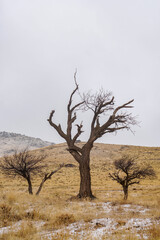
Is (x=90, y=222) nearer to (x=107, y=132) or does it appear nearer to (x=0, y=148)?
(x=107, y=132)

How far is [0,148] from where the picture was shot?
159m

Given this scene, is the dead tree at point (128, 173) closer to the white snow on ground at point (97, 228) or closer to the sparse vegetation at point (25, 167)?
the sparse vegetation at point (25, 167)

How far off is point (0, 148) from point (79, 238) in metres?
167

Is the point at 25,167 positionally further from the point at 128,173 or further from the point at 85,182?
the point at 128,173

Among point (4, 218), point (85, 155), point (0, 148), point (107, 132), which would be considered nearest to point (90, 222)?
point (4, 218)

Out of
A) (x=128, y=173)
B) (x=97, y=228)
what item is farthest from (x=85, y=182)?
(x=97, y=228)

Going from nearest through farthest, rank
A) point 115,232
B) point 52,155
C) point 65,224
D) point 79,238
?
point 79,238 → point 115,232 → point 65,224 → point 52,155

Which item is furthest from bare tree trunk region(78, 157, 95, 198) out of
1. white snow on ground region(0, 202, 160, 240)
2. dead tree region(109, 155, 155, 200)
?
white snow on ground region(0, 202, 160, 240)

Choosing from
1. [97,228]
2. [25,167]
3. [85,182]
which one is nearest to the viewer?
[97,228]

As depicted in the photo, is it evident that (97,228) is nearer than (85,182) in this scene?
Yes

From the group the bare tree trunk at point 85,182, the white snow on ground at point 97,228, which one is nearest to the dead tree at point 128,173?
the bare tree trunk at point 85,182

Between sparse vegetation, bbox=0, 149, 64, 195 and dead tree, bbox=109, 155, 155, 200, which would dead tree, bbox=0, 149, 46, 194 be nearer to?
sparse vegetation, bbox=0, 149, 64, 195

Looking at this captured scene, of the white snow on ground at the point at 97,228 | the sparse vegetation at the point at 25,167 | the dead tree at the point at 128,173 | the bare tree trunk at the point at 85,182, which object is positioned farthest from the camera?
the sparse vegetation at the point at 25,167

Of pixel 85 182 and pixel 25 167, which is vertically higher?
pixel 25 167
